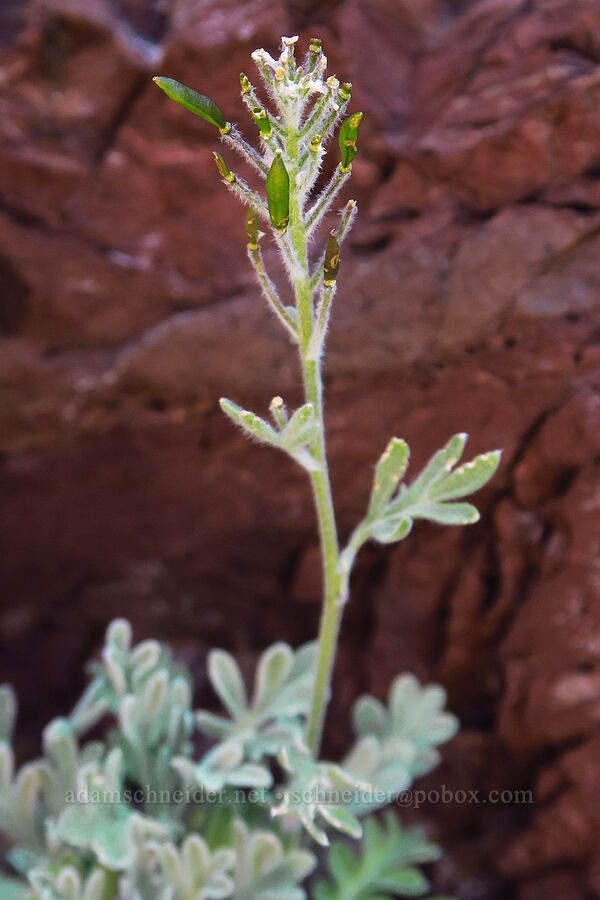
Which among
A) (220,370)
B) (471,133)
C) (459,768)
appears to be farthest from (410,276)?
(459,768)

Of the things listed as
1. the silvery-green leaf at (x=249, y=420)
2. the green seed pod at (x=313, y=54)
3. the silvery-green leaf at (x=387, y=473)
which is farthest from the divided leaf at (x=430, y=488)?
the green seed pod at (x=313, y=54)

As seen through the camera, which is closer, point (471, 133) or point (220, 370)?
point (471, 133)

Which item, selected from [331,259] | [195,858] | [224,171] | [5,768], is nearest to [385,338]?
[331,259]

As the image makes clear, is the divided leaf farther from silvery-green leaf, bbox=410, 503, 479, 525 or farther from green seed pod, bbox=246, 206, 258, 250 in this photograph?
green seed pod, bbox=246, 206, 258, 250

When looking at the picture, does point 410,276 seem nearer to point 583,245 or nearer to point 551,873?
point 583,245

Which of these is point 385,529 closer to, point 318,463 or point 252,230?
point 318,463

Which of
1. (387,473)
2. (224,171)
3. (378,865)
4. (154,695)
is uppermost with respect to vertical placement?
(224,171)

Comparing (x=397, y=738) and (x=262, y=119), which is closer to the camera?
(x=262, y=119)
